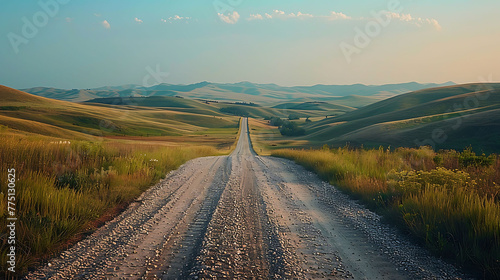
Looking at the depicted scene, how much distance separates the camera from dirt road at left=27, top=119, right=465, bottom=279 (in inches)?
192

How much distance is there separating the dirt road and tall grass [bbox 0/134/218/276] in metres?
0.42

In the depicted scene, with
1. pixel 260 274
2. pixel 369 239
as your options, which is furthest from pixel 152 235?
pixel 369 239

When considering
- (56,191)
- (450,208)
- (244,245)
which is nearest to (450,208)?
(450,208)

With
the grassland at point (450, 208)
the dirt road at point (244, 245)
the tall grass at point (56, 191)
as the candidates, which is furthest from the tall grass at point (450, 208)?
the tall grass at point (56, 191)

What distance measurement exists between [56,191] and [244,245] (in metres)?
4.54

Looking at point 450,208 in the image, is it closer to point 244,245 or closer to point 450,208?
point 450,208

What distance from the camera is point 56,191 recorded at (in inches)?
279

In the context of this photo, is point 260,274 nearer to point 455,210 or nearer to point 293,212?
point 293,212

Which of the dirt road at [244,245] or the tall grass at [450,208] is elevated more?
the tall grass at [450,208]

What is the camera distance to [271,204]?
9.30m

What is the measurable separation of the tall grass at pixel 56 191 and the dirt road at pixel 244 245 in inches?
16.5

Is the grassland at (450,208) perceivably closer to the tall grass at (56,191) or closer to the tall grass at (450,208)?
the tall grass at (450,208)

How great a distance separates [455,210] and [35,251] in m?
8.01

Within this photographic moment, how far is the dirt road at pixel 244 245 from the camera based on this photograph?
489cm
